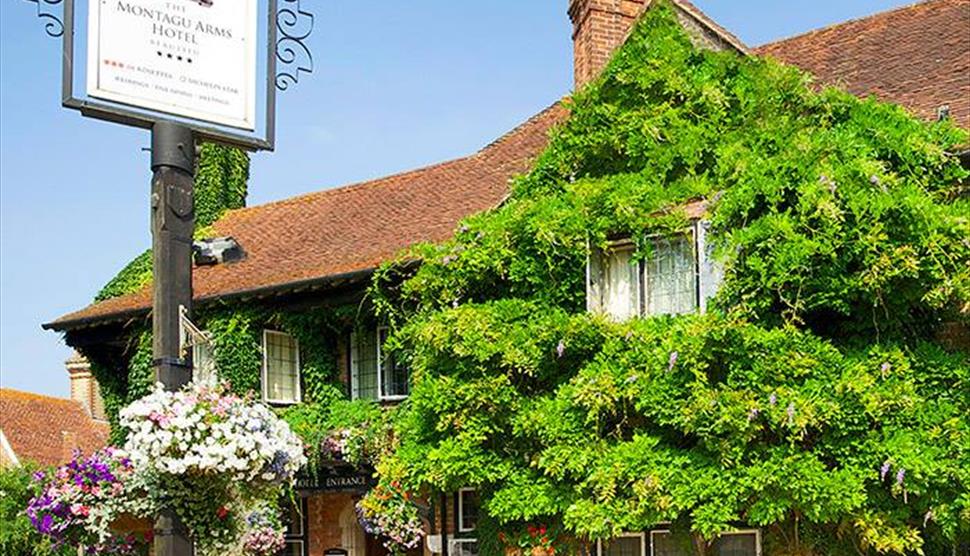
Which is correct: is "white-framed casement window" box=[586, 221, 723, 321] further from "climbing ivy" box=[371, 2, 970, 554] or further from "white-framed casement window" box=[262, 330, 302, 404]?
"white-framed casement window" box=[262, 330, 302, 404]

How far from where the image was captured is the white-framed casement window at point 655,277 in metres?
13.5

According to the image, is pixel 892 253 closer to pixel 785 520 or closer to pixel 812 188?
pixel 812 188


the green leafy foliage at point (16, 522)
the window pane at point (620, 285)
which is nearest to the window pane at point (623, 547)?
the window pane at point (620, 285)

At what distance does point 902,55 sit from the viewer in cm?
1628

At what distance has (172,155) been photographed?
9.08 meters

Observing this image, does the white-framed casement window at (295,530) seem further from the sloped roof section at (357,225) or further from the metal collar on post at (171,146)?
the metal collar on post at (171,146)

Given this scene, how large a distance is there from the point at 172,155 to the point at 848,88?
31.9 ft

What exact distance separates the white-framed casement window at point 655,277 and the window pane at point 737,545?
Answer: 265 centimetres

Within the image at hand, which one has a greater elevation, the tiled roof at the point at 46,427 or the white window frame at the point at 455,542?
the tiled roof at the point at 46,427

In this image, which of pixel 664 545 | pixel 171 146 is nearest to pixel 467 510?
pixel 664 545

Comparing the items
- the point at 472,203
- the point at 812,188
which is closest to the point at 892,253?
the point at 812,188

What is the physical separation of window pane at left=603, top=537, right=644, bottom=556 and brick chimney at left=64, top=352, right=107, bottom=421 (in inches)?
1102

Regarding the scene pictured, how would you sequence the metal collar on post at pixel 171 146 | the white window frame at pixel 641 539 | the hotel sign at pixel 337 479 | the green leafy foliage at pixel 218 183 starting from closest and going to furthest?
the metal collar on post at pixel 171 146, the white window frame at pixel 641 539, the hotel sign at pixel 337 479, the green leafy foliage at pixel 218 183

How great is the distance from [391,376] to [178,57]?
9.66m
